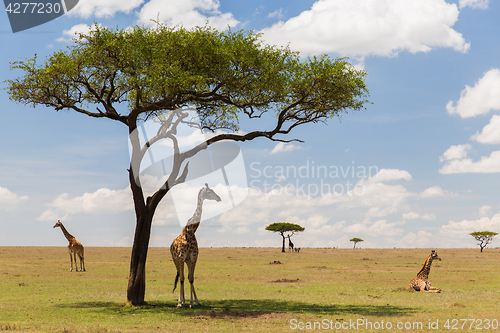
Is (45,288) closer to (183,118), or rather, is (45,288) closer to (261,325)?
(183,118)

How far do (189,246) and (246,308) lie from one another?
317 centimetres

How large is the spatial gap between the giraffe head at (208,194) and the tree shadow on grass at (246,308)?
13.6 ft

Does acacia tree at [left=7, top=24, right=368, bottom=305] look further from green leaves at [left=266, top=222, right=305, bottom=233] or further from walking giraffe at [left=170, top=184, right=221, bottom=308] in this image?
green leaves at [left=266, top=222, right=305, bottom=233]

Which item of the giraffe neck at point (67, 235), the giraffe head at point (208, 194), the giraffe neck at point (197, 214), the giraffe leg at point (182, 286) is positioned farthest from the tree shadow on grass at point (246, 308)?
the giraffe neck at point (67, 235)

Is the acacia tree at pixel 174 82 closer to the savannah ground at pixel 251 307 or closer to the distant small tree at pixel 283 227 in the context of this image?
the savannah ground at pixel 251 307

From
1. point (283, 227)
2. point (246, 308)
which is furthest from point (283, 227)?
point (246, 308)

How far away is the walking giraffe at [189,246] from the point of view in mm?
16266

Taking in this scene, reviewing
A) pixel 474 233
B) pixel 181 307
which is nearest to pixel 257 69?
pixel 181 307

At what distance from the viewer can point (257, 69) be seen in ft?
57.7

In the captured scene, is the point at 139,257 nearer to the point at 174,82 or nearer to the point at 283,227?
the point at 174,82

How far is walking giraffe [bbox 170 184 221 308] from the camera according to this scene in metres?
16.3

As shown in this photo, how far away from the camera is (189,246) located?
1642 cm

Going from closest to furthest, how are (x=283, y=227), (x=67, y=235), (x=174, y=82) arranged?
(x=174, y=82) < (x=67, y=235) < (x=283, y=227)

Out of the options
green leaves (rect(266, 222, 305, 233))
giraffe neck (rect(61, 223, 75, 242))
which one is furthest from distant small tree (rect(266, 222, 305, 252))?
giraffe neck (rect(61, 223, 75, 242))
